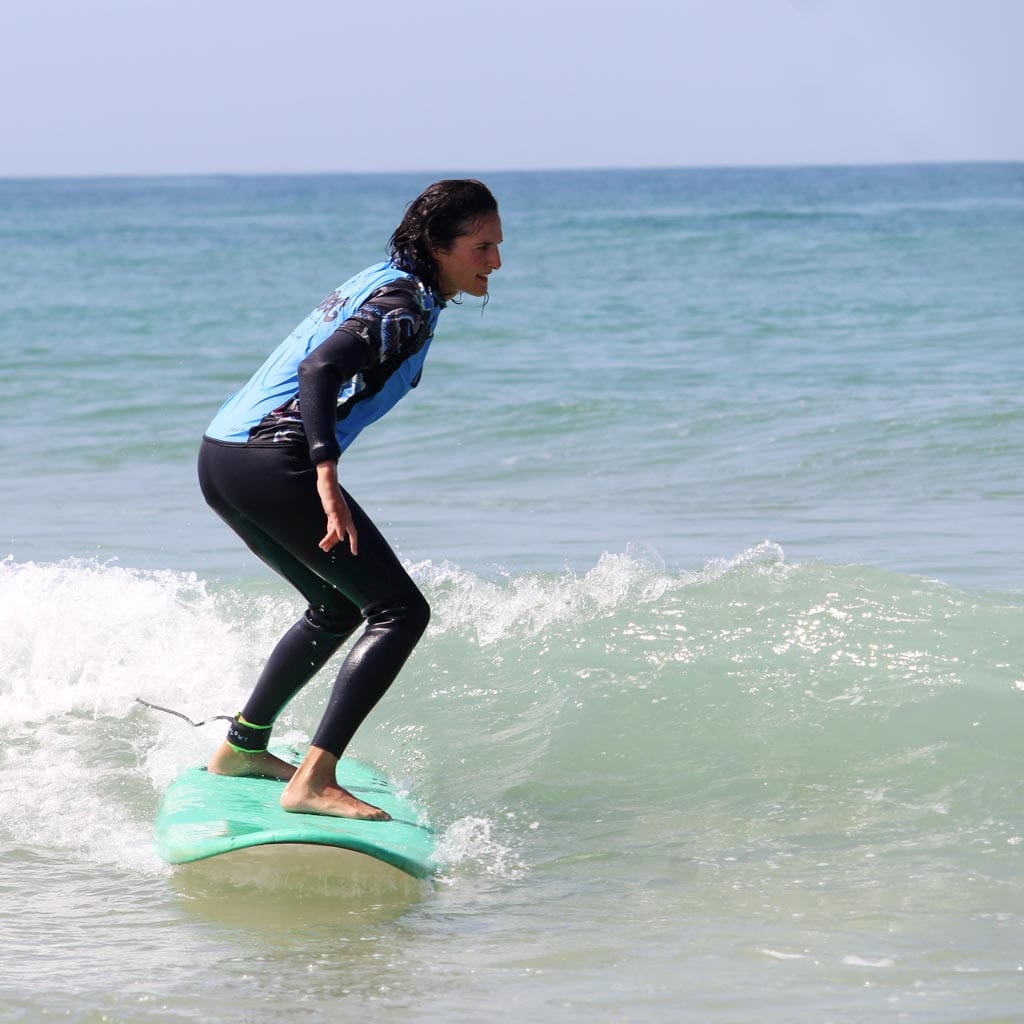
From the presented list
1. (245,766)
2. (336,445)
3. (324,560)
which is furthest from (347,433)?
(245,766)

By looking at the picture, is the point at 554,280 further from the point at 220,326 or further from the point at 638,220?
the point at 638,220

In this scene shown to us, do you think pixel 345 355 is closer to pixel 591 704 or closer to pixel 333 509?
pixel 333 509

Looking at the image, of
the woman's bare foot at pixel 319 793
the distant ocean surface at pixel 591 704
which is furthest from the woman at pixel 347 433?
the distant ocean surface at pixel 591 704

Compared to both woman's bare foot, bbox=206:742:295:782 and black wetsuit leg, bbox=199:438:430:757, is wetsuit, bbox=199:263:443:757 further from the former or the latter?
woman's bare foot, bbox=206:742:295:782

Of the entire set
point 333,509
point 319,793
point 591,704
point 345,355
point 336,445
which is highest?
point 345,355

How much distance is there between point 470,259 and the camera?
3.86m

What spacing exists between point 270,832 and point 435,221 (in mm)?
1581

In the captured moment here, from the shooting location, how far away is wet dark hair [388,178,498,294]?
3.82m

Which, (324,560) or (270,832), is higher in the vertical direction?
(324,560)

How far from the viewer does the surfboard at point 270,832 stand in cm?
383

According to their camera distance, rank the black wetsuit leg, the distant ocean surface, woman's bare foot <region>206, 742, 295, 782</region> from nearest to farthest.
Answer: the distant ocean surface, the black wetsuit leg, woman's bare foot <region>206, 742, 295, 782</region>

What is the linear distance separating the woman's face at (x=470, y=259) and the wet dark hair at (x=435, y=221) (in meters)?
0.01

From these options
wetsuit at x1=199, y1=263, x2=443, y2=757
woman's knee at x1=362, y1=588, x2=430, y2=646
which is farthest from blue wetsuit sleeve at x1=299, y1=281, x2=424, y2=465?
woman's knee at x1=362, y1=588, x2=430, y2=646

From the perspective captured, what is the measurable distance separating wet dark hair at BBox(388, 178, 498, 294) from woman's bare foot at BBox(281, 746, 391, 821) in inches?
49.8
